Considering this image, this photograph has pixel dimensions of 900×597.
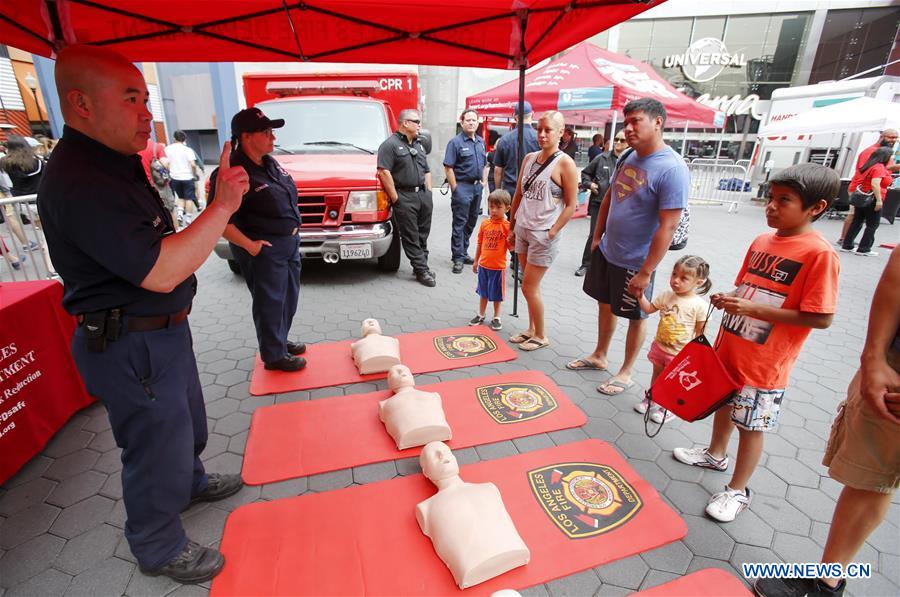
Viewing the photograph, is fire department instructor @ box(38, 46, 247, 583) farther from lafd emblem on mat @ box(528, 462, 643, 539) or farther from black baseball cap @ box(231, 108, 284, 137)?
lafd emblem on mat @ box(528, 462, 643, 539)

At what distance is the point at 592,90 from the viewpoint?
780 centimetres

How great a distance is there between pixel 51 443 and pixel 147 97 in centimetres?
258

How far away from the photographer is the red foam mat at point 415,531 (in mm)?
1996

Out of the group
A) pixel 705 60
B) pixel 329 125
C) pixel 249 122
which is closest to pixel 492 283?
pixel 249 122

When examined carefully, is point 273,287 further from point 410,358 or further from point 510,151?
point 510,151

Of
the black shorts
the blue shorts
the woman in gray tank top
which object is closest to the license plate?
the blue shorts

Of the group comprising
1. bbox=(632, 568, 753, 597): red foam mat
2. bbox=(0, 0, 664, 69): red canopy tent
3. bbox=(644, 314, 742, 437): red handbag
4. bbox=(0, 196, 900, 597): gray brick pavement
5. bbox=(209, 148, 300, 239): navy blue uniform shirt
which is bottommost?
bbox=(0, 196, 900, 597): gray brick pavement

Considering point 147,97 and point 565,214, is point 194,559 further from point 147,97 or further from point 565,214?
point 565,214

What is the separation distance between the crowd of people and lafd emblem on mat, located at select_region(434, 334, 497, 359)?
53.4 inches

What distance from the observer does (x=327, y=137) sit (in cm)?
614

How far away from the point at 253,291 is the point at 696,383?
10.3 ft

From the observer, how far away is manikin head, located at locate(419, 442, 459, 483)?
2.38 meters

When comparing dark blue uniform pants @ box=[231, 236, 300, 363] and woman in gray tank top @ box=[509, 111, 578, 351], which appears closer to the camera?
dark blue uniform pants @ box=[231, 236, 300, 363]

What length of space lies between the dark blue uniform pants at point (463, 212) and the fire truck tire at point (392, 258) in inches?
37.4
